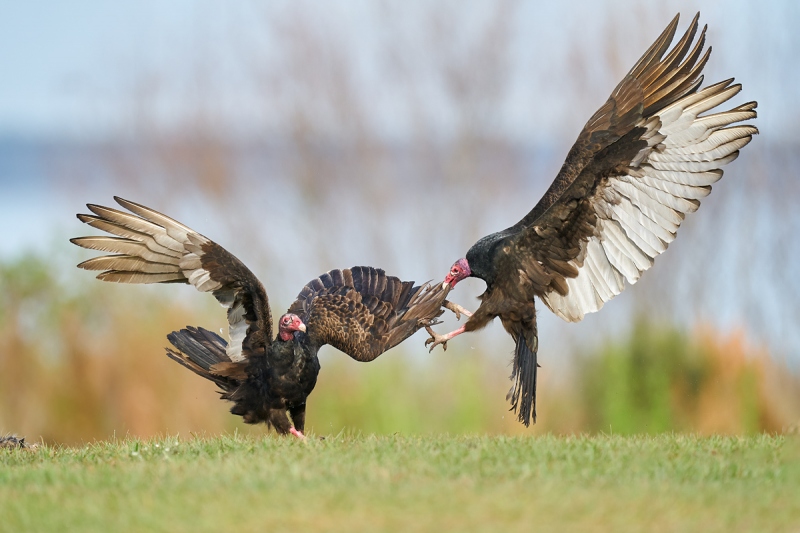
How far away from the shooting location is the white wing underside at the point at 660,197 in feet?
24.1

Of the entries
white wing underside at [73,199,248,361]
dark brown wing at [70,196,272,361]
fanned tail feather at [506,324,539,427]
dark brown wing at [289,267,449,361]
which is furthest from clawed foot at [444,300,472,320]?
white wing underside at [73,199,248,361]

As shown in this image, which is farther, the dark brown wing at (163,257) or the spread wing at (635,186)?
the spread wing at (635,186)

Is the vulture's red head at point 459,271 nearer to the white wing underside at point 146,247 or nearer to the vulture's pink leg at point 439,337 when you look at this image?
the vulture's pink leg at point 439,337

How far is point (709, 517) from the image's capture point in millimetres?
4543

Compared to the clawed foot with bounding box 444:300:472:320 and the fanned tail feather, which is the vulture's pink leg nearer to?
the clawed foot with bounding box 444:300:472:320

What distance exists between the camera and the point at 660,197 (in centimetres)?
741

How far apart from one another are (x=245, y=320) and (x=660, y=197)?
10.6 feet

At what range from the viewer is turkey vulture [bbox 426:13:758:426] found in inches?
285

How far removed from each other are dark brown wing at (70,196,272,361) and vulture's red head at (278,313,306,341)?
110 millimetres

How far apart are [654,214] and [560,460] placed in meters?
2.43

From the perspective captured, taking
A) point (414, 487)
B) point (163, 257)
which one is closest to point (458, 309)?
point (163, 257)

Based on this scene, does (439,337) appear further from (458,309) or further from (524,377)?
(524,377)

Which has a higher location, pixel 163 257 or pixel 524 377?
pixel 163 257

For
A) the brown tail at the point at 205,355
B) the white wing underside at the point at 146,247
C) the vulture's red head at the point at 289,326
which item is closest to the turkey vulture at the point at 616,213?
the vulture's red head at the point at 289,326
